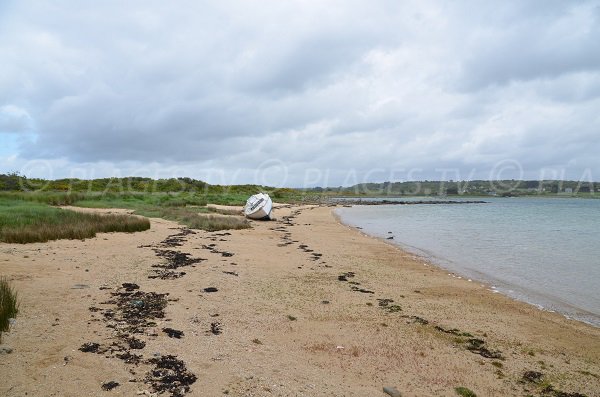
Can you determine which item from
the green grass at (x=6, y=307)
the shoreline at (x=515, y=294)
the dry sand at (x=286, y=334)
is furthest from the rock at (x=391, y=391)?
the shoreline at (x=515, y=294)

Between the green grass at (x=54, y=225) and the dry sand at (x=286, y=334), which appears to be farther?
the green grass at (x=54, y=225)

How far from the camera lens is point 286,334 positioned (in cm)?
585

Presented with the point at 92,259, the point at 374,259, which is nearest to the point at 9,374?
the point at 92,259

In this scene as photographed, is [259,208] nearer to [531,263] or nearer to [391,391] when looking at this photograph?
[531,263]

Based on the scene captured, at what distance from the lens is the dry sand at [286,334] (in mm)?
4238

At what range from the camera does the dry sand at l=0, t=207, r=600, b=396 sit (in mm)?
4238

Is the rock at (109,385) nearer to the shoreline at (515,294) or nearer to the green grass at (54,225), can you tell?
the shoreline at (515,294)

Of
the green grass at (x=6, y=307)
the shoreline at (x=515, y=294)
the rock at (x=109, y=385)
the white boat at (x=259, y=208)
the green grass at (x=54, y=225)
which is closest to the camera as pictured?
the rock at (x=109, y=385)

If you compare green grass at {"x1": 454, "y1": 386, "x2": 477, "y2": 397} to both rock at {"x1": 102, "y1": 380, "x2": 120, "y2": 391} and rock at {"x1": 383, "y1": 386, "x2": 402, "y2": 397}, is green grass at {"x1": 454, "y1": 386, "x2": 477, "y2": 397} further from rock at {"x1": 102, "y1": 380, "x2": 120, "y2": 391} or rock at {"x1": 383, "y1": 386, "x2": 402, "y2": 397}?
rock at {"x1": 102, "y1": 380, "x2": 120, "y2": 391}

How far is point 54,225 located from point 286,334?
11484 millimetres

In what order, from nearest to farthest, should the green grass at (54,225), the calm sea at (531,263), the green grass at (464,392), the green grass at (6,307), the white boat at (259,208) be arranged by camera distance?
1. the green grass at (464,392)
2. the green grass at (6,307)
3. the calm sea at (531,263)
4. the green grass at (54,225)
5. the white boat at (259,208)

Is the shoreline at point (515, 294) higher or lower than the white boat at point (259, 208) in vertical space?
lower

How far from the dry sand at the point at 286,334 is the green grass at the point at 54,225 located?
104 centimetres

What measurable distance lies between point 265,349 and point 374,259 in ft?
29.0
